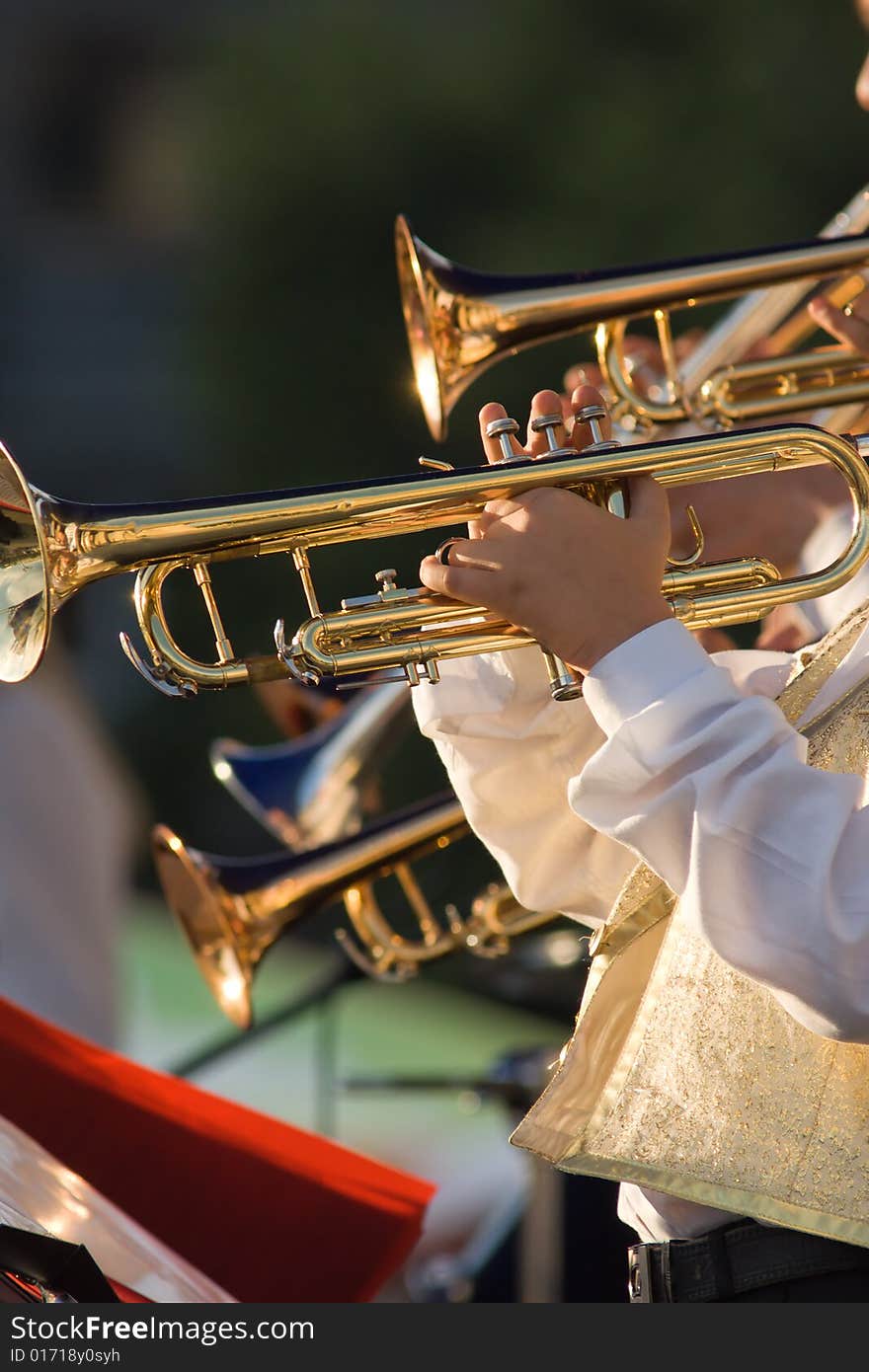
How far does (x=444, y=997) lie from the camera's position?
228 inches

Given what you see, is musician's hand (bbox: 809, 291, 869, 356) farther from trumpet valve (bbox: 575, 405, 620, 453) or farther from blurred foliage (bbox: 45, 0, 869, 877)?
blurred foliage (bbox: 45, 0, 869, 877)

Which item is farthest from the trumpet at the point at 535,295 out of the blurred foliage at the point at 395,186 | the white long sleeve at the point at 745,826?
the blurred foliage at the point at 395,186

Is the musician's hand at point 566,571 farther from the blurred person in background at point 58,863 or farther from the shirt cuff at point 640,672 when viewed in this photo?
the blurred person in background at point 58,863

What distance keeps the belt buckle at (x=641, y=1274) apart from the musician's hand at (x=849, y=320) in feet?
4.13

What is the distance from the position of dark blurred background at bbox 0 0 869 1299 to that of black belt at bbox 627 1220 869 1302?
4.97 meters

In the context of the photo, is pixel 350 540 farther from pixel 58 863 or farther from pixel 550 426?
pixel 58 863

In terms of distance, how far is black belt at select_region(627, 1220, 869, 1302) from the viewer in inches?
56.9

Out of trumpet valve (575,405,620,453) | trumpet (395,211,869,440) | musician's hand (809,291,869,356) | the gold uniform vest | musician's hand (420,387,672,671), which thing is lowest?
the gold uniform vest

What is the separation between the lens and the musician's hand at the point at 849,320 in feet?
7.46

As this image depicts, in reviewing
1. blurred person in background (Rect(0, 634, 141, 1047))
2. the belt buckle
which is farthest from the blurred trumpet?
the belt buckle

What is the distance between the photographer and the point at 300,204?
295 inches

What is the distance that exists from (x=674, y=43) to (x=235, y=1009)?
5833mm

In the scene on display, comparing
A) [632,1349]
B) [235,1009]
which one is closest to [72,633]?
[235,1009]

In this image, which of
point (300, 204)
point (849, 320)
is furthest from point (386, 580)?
point (300, 204)
